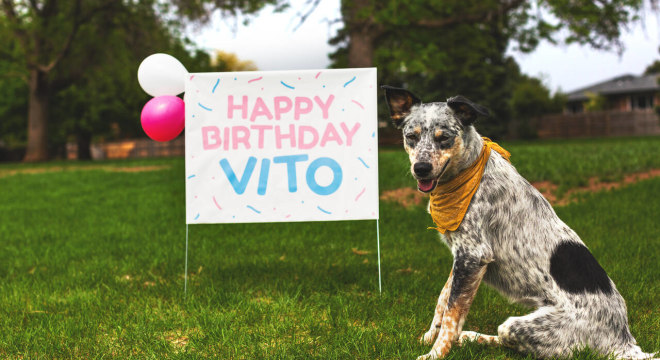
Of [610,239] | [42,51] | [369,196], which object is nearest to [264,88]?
[369,196]

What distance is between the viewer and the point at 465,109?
3285 millimetres

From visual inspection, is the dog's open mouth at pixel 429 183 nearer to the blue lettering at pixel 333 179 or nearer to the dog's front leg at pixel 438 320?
the dog's front leg at pixel 438 320

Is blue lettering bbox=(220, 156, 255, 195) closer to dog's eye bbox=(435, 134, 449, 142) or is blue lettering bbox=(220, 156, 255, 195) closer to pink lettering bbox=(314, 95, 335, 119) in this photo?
pink lettering bbox=(314, 95, 335, 119)

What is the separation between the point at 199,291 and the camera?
493 cm

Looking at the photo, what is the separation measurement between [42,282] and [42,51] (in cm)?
2580

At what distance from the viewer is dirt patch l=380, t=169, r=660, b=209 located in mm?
9348

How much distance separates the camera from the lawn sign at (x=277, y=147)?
15.7 ft

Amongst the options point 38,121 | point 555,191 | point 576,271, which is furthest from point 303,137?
point 38,121

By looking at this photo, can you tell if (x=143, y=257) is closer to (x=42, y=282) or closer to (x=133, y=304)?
(x=42, y=282)

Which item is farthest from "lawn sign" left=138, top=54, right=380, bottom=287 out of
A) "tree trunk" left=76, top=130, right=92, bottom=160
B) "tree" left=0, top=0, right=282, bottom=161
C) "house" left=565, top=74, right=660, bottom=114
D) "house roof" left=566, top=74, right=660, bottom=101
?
"house roof" left=566, top=74, right=660, bottom=101

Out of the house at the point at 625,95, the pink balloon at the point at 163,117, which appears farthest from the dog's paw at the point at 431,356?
the house at the point at 625,95

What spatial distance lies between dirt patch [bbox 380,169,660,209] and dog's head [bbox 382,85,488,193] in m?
5.83

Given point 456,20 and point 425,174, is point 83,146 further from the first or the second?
point 425,174

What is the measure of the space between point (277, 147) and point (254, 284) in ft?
4.82
